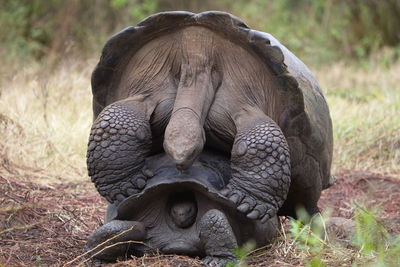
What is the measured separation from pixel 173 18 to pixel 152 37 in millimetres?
157

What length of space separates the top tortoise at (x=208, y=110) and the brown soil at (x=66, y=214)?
35cm

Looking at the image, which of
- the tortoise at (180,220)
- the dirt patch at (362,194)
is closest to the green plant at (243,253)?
the tortoise at (180,220)

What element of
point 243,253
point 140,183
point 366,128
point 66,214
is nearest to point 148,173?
point 140,183

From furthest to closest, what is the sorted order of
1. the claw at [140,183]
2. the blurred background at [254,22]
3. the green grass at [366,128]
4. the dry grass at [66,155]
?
the blurred background at [254,22], the green grass at [366,128], the dry grass at [66,155], the claw at [140,183]

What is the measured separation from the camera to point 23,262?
3.34m

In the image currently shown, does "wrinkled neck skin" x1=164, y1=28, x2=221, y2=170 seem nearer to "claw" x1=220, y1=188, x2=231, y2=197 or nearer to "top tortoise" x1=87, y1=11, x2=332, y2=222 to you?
"top tortoise" x1=87, y1=11, x2=332, y2=222

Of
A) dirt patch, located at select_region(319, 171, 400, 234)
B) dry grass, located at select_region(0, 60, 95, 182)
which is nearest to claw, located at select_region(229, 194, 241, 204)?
dirt patch, located at select_region(319, 171, 400, 234)

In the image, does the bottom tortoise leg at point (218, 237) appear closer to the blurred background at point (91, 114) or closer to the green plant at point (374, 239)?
the blurred background at point (91, 114)

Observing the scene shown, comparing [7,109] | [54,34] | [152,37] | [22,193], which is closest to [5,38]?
[54,34]

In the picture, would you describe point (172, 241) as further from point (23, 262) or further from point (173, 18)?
point (173, 18)

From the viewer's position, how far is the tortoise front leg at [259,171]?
10.3 feet

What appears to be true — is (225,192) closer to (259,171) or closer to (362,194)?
(259,171)

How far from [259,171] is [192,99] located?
1.43 ft

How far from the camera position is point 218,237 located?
3.12 metres
